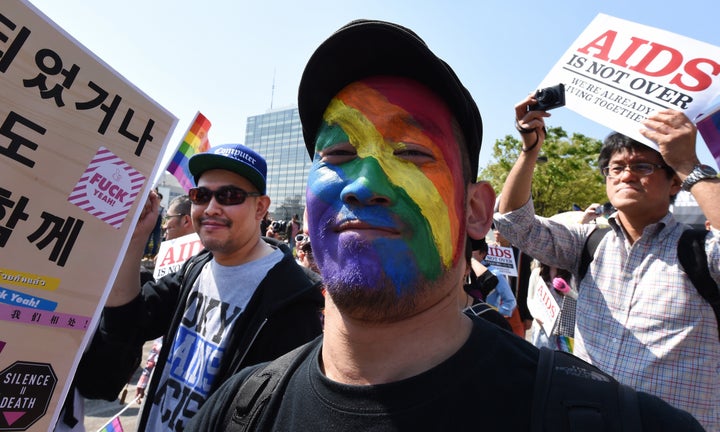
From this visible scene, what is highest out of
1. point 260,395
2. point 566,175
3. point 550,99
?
point 566,175

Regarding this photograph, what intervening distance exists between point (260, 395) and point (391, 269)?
1.87ft

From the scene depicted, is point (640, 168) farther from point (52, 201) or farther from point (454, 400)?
point (52, 201)

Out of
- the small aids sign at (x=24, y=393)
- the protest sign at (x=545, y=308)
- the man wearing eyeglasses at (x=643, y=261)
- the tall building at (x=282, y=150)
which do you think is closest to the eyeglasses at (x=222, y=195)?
the small aids sign at (x=24, y=393)

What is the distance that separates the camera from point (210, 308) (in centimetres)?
239

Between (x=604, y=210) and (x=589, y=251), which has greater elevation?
(x=604, y=210)

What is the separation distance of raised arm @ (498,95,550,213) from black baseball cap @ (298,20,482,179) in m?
1.14

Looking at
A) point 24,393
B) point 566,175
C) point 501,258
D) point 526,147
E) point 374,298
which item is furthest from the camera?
point 566,175

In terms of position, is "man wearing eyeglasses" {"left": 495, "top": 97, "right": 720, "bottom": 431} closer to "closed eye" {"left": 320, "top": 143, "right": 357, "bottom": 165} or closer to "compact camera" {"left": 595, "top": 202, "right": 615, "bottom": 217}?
"closed eye" {"left": 320, "top": 143, "right": 357, "bottom": 165}

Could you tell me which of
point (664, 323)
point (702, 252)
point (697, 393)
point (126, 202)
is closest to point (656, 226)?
point (702, 252)

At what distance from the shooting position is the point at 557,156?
21984 millimetres

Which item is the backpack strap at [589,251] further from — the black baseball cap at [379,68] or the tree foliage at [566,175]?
the tree foliage at [566,175]

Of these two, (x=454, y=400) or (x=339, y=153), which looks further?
(x=339, y=153)

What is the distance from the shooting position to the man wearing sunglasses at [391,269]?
3.37ft

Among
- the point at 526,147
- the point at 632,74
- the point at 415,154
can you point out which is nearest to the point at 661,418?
the point at 415,154
